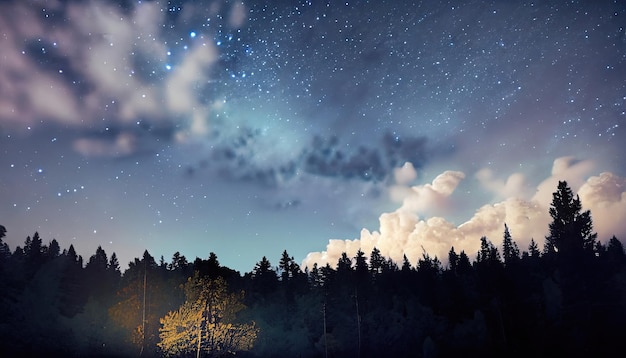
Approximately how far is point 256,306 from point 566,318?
53371 mm

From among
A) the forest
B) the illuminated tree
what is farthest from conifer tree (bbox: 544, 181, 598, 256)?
the illuminated tree

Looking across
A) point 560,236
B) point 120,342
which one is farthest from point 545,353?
point 120,342

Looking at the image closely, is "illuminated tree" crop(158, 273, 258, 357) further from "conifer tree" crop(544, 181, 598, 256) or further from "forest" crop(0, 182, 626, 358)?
"conifer tree" crop(544, 181, 598, 256)

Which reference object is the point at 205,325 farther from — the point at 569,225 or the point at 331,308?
the point at 569,225

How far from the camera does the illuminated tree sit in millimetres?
42094

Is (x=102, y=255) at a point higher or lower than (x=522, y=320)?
higher

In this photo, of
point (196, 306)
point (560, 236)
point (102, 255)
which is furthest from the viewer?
point (102, 255)

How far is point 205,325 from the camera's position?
44062 mm

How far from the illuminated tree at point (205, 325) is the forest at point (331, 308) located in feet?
0.45

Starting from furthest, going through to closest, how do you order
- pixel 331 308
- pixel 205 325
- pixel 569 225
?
pixel 331 308 < pixel 569 225 < pixel 205 325

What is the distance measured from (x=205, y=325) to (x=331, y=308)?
39.6 metres

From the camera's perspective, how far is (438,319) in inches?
2803

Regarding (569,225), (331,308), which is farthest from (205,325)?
(569,225)

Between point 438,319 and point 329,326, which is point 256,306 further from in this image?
point 438,319
